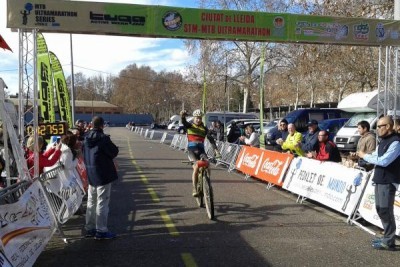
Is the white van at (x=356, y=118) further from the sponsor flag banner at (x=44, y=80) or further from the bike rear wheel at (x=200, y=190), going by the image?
the sponsor flag banner at (x=44, y=80)

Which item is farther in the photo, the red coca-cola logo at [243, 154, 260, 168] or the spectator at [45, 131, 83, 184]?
the red coca-cola logo at [243, 154, 260, 168]

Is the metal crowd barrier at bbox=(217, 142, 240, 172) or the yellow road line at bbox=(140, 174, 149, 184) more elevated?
the metal crowd barrier at bbox=(217, 142, 240, 172)

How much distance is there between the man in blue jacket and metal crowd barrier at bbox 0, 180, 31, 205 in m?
1.09

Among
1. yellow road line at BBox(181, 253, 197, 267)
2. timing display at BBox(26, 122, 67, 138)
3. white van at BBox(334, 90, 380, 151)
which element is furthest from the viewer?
white van at BBox(334, 90, 380, 151)

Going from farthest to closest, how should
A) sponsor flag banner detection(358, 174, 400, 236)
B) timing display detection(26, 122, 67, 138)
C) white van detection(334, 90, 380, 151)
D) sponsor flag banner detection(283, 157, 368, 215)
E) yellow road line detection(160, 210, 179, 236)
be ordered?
white van detection(334, 90, 380, 151) < timing display detection(26, 122, 67, 138) < sponsor flag banner detection(283, 157, 368, 215) < sponsor flag banner detection(358, 174, 400, 236) < yellow road line detection(160, 210, 179, 236)

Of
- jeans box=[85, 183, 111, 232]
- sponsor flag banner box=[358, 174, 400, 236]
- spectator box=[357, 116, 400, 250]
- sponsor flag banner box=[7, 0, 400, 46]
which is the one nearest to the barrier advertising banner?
jeans box=[85, 183, 111, 232]

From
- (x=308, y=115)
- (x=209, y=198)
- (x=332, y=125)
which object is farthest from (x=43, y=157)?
(x=308, y=115)

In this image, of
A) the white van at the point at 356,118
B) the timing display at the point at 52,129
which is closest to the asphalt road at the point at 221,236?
the timing display at the point at 52,129

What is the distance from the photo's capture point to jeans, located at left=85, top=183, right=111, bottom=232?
6930 millimetres

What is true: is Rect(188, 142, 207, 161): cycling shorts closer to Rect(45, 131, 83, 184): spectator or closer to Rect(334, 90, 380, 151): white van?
Rect(45, 131, 83, 184): spectator

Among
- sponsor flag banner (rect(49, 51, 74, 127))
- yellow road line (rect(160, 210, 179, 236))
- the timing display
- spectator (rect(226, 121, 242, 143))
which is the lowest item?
yellow road line (rect(160, 210, 179, 236))

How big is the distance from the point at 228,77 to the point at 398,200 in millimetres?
44121

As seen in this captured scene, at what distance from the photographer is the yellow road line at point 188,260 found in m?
5.68

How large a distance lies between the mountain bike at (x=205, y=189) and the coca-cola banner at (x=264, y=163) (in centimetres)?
284
